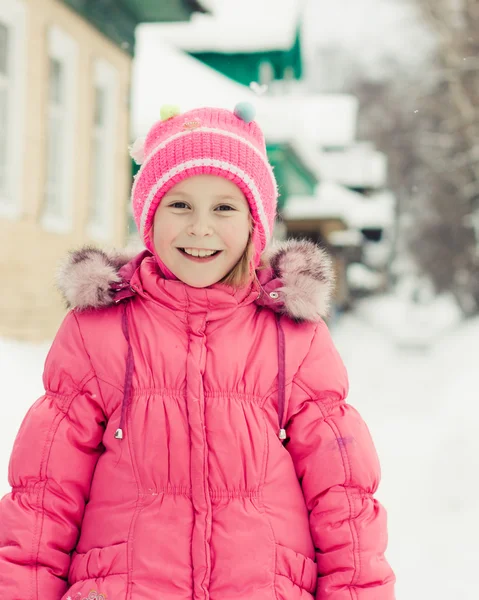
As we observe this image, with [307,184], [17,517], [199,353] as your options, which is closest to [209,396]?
[199,353]

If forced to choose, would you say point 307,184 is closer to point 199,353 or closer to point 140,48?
point 140,48

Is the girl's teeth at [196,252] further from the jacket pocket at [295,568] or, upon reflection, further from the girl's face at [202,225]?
the jacket pocket at [295,568]

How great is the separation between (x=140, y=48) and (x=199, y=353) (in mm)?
11677

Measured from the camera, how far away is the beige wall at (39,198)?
7969 mm

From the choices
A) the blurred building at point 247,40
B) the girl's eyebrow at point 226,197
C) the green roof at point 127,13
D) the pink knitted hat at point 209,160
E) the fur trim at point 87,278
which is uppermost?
the blurred building at point 247,40

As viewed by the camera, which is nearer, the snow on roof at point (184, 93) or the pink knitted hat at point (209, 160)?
the pink knitted hat at point (209, 160)

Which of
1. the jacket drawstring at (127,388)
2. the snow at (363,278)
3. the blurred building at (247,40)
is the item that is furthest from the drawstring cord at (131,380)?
the snow at (363,278)

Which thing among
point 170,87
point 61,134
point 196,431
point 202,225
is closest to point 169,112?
point 202,225

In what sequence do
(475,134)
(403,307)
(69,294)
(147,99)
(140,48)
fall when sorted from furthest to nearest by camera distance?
(403,307), (475,134), (140,48), (147,99), (69,294)

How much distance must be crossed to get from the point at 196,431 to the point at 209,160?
75 centimetres

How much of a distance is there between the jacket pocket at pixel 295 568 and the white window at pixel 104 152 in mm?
8365

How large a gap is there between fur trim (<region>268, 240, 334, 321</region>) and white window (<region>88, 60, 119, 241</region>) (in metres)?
7.92

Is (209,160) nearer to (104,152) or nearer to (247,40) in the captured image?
(104,152)

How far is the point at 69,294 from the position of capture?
2244 millimetres
